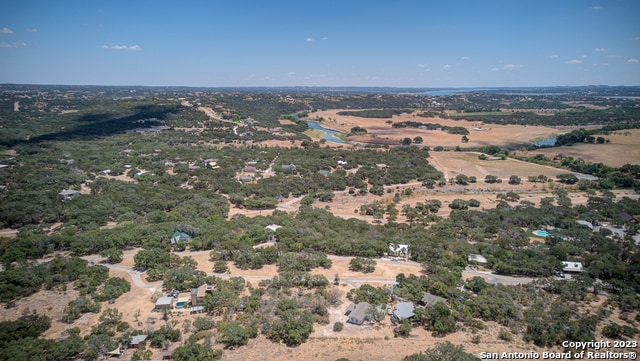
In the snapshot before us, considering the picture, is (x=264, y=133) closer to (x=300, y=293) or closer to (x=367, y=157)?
(x=367, y=157)

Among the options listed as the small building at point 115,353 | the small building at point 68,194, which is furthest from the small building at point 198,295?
the small building at point 68,194

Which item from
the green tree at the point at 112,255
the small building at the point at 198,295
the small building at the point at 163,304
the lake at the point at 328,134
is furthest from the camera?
the lake at the point at 328,134

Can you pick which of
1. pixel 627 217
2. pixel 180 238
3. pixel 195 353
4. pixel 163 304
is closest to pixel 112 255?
pixel 180 238

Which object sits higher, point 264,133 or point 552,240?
point 264,133

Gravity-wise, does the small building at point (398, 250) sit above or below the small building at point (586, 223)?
below

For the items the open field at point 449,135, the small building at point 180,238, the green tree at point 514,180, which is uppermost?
the open field at point 449,135

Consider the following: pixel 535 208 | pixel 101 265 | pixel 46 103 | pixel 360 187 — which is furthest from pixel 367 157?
pixel 46 103

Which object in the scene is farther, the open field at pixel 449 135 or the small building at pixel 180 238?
the open field at pixel 449 135

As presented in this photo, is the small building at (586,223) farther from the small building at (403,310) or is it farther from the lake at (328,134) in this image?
the lake at (328,134)
